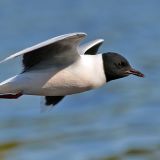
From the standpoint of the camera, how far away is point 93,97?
21.9 metres

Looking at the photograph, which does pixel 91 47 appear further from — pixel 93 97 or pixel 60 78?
pixel 93 97

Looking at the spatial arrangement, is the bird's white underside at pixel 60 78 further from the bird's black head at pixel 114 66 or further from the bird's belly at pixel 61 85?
the bird's black head at pixel 114 66

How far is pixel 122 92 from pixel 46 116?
1949mm

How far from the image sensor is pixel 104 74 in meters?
7.90

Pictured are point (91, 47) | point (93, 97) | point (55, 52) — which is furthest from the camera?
point (93, 97)

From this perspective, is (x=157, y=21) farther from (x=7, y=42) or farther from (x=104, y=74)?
(x=104, y=74)

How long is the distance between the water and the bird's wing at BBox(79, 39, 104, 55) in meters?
7.51

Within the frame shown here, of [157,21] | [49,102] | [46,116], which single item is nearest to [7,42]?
[46,116]

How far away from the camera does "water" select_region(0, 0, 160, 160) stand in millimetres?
17672

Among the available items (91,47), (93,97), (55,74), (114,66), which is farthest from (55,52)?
(93,97)

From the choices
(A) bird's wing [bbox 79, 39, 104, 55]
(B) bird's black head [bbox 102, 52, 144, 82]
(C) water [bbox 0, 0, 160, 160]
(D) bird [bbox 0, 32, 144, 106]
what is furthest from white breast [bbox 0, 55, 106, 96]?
(C) water [bbox 0, 0, 160, 160]

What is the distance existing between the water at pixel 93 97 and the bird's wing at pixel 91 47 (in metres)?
7.51

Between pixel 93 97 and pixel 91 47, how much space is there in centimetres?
1344

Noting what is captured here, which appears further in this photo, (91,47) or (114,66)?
(91,47)
